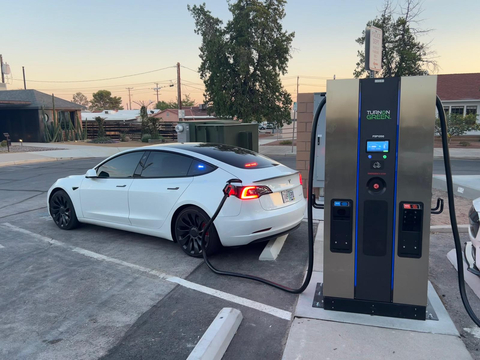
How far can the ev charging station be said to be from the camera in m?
3.25

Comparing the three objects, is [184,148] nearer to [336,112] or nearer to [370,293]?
[336,112]

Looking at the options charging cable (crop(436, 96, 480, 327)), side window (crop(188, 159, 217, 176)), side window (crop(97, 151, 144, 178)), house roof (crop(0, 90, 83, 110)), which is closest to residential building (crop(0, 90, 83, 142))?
house roof (crop(0, 90, 83, 110))

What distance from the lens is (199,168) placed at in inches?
205

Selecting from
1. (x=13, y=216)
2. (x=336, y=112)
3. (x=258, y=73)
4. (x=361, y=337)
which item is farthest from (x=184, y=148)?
(x=258, y=73)

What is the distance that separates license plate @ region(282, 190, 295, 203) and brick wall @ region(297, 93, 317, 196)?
315 centimetres

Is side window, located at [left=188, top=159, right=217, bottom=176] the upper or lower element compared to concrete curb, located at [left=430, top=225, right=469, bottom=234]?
upper

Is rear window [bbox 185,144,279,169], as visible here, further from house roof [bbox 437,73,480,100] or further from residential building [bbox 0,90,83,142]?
house roof [bbox 437,73,480,100]

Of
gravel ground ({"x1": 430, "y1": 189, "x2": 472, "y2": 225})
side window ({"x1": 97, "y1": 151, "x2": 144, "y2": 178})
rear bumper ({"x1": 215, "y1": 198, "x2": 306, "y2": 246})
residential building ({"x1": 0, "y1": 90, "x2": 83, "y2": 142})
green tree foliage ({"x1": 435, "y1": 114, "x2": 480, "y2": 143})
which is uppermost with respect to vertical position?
residential building ({"x1": 0, "y1": 90, "x2": 83, "y2": 142})

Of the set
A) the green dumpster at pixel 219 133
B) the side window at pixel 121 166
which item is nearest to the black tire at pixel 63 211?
the side window at pixel 121 166

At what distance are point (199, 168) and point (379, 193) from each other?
2547 mm

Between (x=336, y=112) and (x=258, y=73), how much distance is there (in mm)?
23576

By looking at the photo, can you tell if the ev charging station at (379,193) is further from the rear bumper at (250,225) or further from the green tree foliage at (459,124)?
the green tree foliage at (459,124)

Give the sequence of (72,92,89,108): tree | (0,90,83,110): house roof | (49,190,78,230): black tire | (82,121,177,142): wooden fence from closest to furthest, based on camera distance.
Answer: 1. (49,190,78,230): black tire
2. (0,90,83,110): house roof
3. (82,121,177,142): wooden fence
4. (72,92,89,108): tree

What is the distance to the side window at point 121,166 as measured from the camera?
5848 mm
